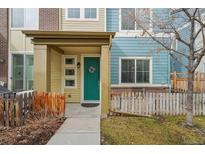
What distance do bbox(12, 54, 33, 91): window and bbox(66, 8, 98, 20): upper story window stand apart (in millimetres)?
3168

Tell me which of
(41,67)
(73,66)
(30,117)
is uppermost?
(73,66)

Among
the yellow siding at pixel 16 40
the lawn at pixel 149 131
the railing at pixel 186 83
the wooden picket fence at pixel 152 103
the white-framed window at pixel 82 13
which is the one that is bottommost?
the lawn at pixel 149 131

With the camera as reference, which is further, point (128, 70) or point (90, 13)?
point (128, 70)

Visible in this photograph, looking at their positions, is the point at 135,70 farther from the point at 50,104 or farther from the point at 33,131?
the point at 33,131

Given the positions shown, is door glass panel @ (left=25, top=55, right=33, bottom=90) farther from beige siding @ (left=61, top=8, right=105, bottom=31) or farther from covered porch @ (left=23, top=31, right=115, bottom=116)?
beige siding @ (left=61, top=8, right=105, bottom=31)

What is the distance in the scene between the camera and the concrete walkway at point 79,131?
6730 mm

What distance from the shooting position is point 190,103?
9.38 meters

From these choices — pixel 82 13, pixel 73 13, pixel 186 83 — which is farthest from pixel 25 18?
pixel 186 83

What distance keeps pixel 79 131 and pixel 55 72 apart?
241 inches

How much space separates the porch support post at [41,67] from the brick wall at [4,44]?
4196 millimetres

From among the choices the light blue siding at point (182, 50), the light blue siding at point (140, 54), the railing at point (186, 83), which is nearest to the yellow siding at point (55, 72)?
the light blue siding at point (140, 54)

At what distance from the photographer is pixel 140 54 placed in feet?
45.6

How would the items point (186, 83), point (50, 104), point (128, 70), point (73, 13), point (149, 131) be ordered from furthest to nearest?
1. point (186, 83)
2. point (128, 70)
3. point (73, 13)
4. point (50, 104)
5. point (149, 131)

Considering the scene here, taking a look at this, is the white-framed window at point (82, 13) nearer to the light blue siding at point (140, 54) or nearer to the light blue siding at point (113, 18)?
the light blue siding at point (113, 18)
